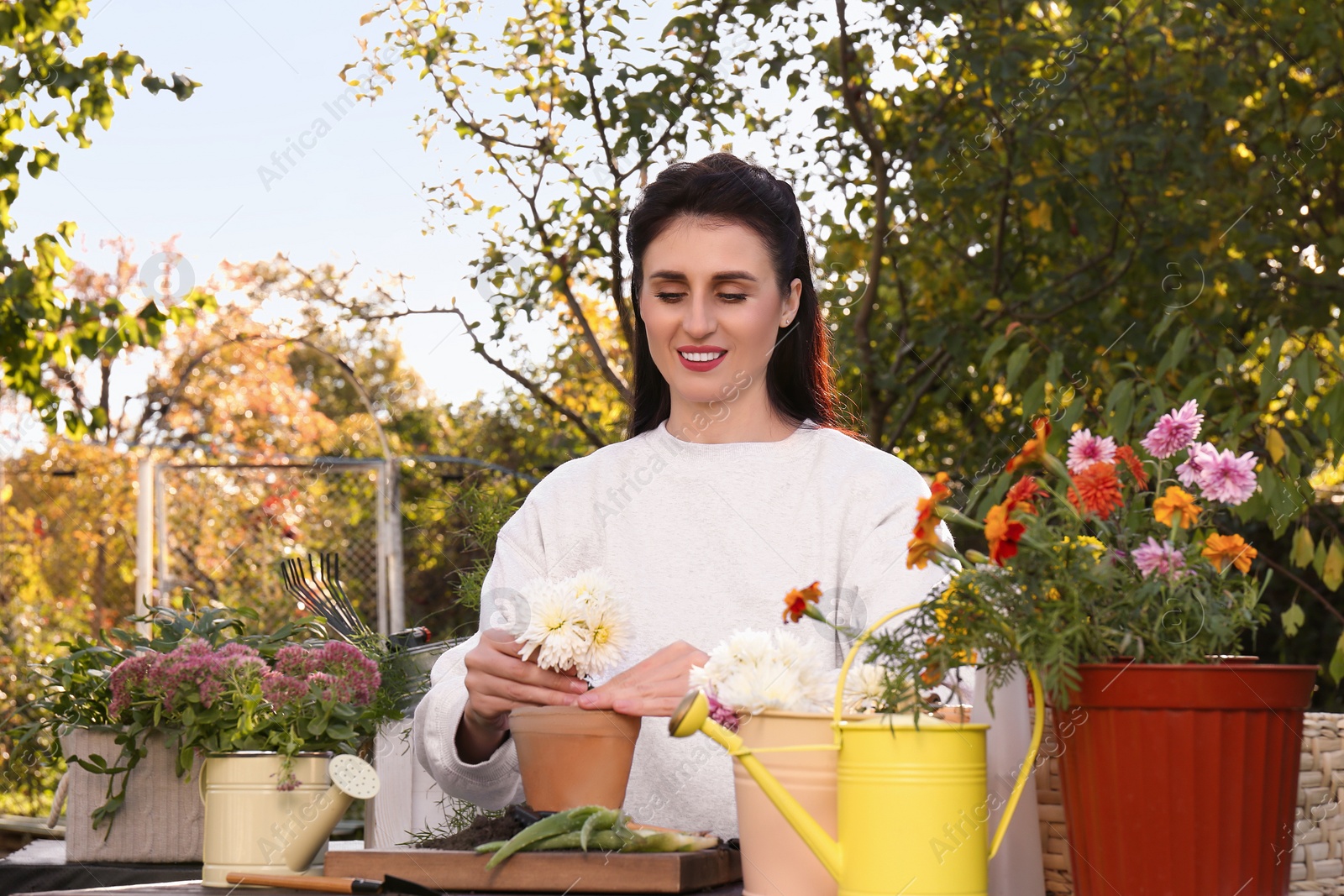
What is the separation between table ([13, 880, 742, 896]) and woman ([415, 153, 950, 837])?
47 cm

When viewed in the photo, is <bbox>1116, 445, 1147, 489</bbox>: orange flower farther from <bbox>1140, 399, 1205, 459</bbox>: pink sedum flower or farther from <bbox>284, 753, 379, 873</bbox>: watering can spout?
<bbox>284, 753, 379, 873</bbox>: watering can spout

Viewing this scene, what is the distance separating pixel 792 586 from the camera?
6.49 feet

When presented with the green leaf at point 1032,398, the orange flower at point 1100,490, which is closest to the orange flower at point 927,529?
the orange flower at point 1100,490

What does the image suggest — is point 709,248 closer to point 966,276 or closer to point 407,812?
point 407,812

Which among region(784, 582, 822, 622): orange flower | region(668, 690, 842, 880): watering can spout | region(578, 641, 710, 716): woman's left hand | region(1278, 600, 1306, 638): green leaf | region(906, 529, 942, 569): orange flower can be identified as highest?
region(906, 529, 942, 569): orange flower

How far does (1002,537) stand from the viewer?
1020mm

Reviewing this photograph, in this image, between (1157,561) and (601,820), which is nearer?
(1157,561)

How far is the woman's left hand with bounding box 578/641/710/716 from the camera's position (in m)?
1.32

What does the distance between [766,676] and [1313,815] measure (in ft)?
2.21

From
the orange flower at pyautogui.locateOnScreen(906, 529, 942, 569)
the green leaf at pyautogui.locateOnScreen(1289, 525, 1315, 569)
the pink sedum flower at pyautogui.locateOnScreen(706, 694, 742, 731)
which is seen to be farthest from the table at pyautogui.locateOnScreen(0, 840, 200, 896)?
the green leaf at pyautogui.locateOnScreen(1289, 525, 1315, 569)

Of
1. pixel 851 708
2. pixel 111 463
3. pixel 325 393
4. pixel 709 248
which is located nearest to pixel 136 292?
pixel 111 463

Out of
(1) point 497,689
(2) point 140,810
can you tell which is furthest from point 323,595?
(1) point 497,689

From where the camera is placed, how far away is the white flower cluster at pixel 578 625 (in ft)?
4.46

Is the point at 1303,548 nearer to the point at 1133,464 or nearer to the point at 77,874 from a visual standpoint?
the point at 1133,464
